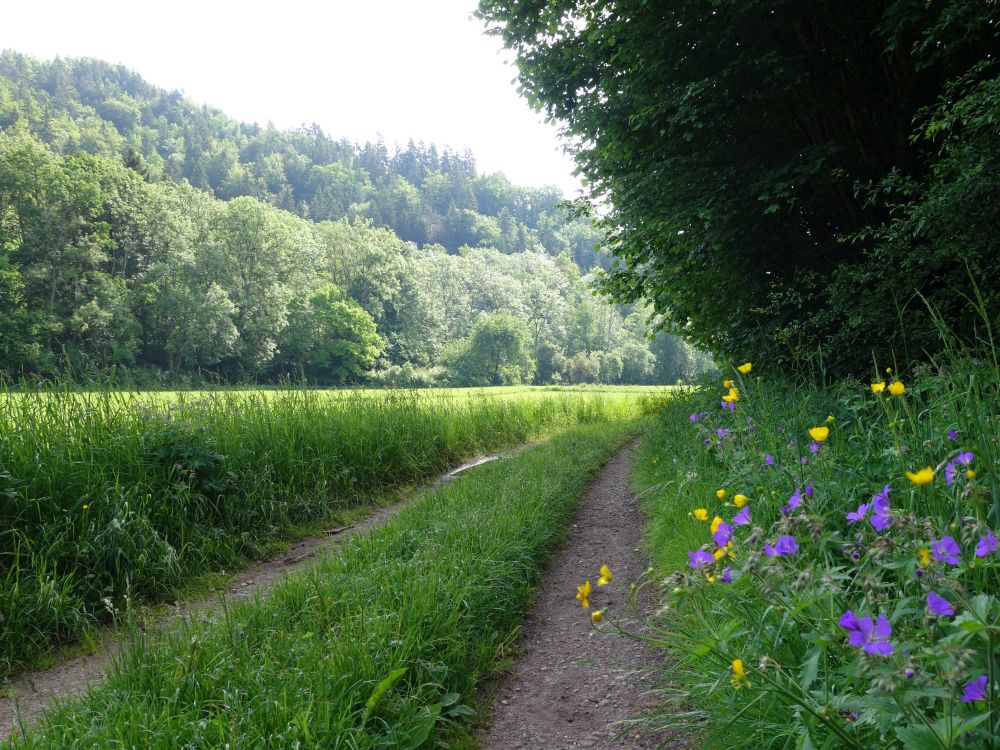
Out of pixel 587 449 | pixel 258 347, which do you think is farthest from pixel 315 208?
pixel 587 449

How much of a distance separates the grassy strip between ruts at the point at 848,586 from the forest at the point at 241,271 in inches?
243

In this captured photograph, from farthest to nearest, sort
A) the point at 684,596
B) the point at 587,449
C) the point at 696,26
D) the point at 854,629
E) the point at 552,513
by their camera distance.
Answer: the point at 587,449 → the point at 696,26 → the point at 552,513 → the point at 684,596 → the point at 854,629

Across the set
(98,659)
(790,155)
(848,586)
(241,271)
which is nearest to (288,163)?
(241,271)

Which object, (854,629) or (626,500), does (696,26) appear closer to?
(626,500)

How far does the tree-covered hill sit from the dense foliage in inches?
2920

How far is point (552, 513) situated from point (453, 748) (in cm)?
321

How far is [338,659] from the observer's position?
8.51 ft

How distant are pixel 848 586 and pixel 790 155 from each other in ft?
18.8

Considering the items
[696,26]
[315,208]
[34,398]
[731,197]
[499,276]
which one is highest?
[315,208]

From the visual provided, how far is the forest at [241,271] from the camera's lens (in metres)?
30.2

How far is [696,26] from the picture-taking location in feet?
20.2

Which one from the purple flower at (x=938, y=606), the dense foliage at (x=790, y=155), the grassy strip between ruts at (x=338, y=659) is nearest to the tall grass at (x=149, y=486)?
the grassy strip between ruts at (x=338, y=659)

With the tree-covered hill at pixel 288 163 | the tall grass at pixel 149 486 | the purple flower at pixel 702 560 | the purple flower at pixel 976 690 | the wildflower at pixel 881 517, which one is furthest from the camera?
the tree-covered hill at pixel 288 163

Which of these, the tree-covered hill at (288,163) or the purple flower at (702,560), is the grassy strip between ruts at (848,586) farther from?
the tree-covered hill at (288,163)
